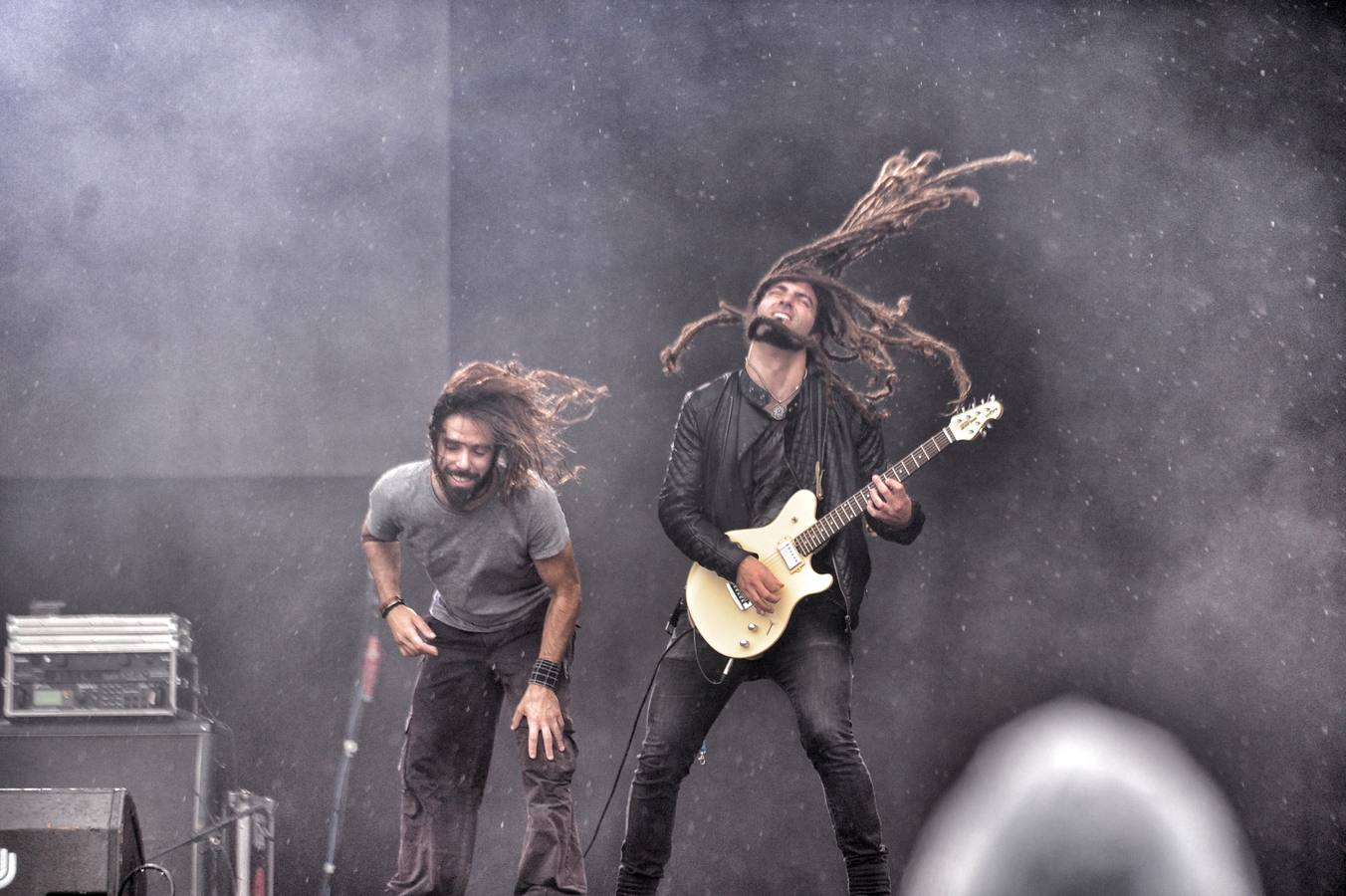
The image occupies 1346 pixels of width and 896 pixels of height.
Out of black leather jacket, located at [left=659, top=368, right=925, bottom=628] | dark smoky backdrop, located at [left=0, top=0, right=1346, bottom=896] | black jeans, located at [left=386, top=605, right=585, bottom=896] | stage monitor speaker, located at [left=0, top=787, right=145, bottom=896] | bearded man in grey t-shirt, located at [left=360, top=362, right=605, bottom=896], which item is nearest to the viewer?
stage monitor speaker, located at [left=0, top=787, right=145, bottom=896]

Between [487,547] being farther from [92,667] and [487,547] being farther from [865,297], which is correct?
[865,297]

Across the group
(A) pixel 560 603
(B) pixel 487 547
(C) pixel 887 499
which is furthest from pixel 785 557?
(B) pixel 487 547

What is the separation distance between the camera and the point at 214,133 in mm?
5141

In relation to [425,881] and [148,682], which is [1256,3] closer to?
[425,881]

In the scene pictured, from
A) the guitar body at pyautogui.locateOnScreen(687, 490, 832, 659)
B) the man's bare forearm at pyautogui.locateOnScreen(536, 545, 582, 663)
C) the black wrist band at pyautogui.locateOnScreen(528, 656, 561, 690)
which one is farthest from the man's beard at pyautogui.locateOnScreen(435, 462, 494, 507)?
the guitar body at pyautogui.locateOnScreen(687, 490, 832, 659)

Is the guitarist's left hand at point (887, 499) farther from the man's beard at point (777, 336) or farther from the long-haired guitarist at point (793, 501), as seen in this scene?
the man's beard at point (777, 336)

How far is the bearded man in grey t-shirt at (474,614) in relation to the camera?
394cm

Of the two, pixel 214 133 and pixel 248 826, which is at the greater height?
pixel 214 133

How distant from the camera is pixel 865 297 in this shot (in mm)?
4980

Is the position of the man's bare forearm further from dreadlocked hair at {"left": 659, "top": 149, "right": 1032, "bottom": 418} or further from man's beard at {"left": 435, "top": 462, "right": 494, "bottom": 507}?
dreadlocked hair at {"left": 659, "top": 149, "right": 1032, "bottom": 418}

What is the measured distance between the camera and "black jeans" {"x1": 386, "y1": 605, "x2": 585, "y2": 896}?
12.5 ft

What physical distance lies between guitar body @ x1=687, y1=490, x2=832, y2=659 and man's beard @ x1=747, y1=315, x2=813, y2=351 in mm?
507

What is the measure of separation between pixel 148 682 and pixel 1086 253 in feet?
11.3

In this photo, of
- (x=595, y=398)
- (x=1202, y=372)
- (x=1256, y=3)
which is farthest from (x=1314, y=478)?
(x=595, y=398)
